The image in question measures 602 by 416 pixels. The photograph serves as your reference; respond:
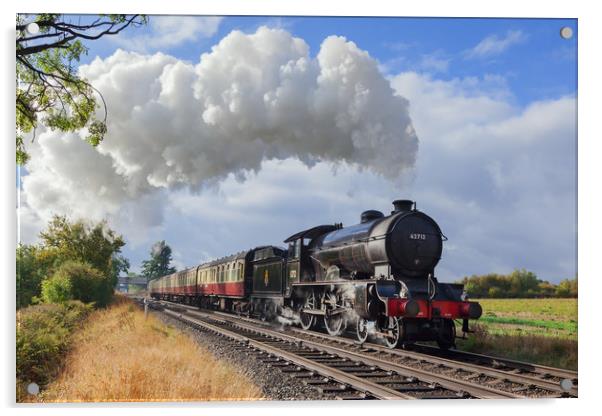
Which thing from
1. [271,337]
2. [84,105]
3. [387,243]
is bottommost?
[271,337]

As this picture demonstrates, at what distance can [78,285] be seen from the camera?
11000mm

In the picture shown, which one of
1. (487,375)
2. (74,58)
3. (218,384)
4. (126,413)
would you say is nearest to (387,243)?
(487,375)

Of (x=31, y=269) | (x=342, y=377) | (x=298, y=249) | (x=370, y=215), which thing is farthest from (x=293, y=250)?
(x=31, y=269)

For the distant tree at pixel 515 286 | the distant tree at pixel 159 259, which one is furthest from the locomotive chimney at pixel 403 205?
the distant tree at pixel 159 259

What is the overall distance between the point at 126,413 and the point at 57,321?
3.45 metres

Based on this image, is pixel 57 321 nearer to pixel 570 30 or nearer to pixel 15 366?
pixel 15 366

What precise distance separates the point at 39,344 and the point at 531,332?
9060 mm

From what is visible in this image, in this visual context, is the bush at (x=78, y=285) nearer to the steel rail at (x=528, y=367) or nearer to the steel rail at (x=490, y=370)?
the steel rail at (x=490, y=370)

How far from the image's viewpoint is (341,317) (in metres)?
12.1

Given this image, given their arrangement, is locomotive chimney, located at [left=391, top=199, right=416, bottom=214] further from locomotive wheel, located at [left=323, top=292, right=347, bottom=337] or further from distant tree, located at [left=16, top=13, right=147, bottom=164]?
distant tree, located at [left=16, top=13, right=147, bottom=164]

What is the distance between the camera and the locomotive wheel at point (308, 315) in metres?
13.6

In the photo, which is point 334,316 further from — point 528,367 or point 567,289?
point 567,289

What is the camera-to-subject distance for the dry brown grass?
6.92 meters

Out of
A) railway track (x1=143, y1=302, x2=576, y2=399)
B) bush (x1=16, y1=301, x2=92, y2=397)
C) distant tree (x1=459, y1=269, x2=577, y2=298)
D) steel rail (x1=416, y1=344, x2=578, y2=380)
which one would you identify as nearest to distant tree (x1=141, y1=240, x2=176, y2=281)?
bush (x1=16, y1=301, x2=92, y2=397)
